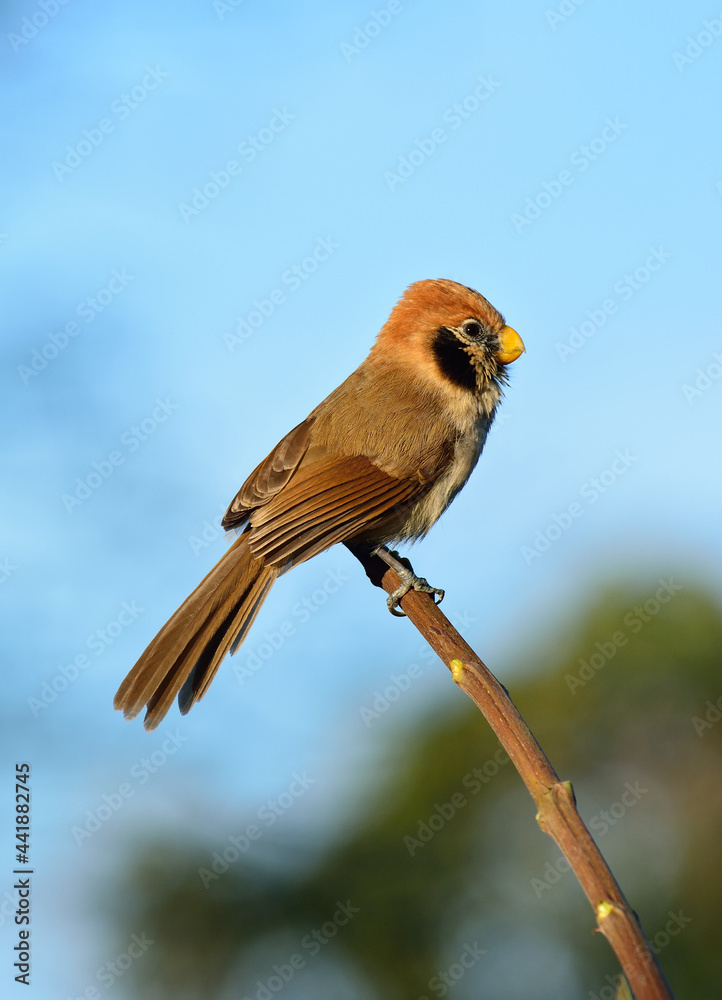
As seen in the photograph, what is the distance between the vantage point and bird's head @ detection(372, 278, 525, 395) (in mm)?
4172

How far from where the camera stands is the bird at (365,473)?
3.16 metres

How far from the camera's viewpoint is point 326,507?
137 inches

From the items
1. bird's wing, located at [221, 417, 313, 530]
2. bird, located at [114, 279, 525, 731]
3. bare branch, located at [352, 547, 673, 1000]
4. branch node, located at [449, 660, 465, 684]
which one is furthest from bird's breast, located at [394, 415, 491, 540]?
branch node, located at [449, 660, 465, 684]

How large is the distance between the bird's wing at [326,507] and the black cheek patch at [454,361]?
60cm

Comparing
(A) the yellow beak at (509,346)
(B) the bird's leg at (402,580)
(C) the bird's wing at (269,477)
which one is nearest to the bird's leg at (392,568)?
(B) the bird's leg at (402,580)

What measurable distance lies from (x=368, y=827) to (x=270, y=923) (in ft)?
2.93

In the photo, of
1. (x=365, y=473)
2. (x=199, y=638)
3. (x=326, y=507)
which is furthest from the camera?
(x=365, y=473)

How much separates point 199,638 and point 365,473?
962mm

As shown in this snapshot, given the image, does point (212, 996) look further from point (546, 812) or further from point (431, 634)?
point (546, 812)

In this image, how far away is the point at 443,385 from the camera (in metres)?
4.10

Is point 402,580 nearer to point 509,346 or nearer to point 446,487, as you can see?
point 446,487

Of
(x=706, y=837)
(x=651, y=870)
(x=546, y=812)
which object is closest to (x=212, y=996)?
(x=651, y=870)

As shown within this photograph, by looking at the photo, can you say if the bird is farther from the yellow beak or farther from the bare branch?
the bare branch

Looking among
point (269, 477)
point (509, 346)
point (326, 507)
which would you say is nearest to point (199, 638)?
point (326, 507)
